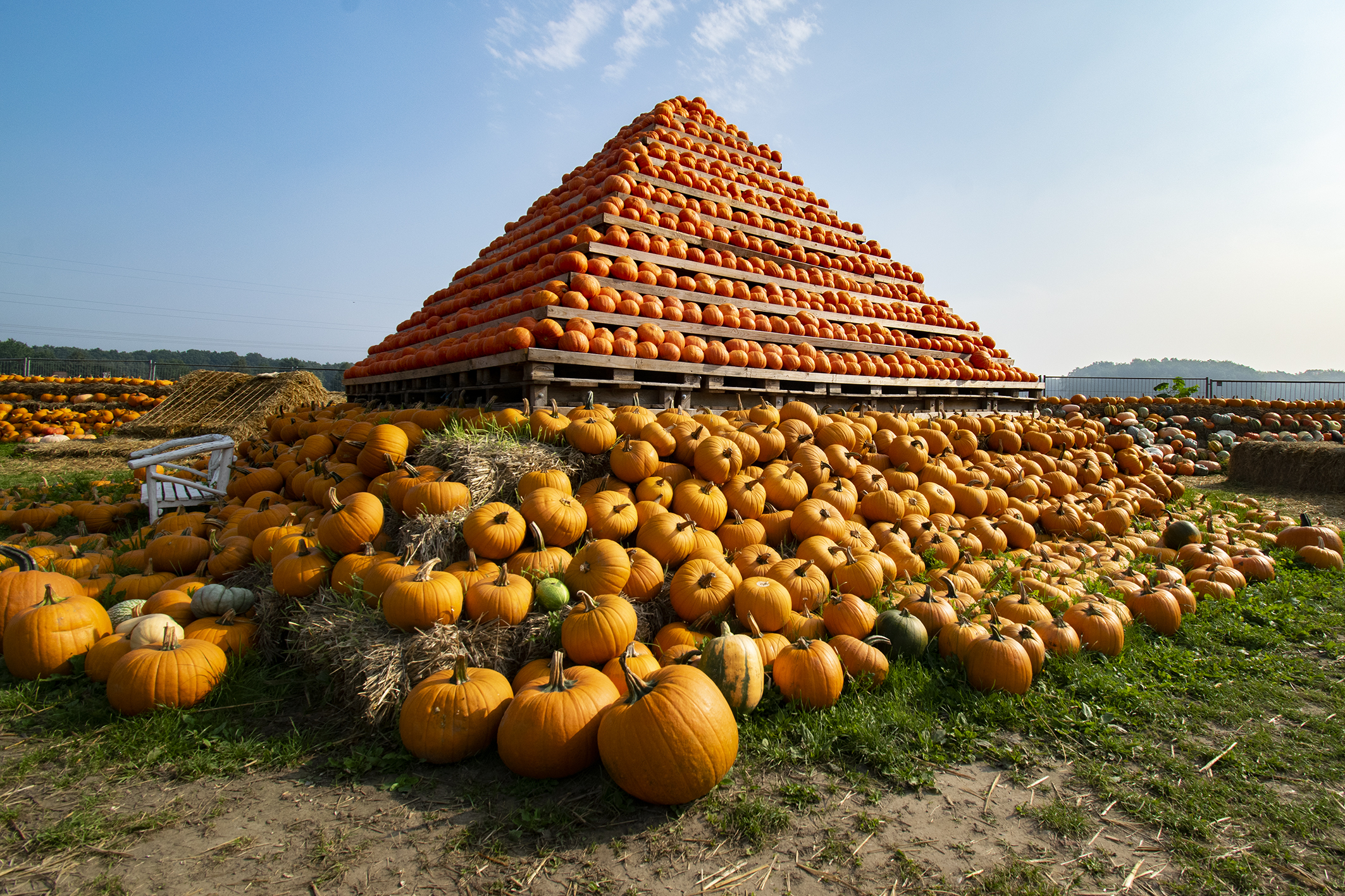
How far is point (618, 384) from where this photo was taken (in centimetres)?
629

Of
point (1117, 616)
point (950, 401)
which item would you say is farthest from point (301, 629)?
point (950, 401)

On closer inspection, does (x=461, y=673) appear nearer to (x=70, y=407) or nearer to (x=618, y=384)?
(x=618, y=384)

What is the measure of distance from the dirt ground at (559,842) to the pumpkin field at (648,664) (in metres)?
0.01

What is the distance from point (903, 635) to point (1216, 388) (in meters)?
33.5

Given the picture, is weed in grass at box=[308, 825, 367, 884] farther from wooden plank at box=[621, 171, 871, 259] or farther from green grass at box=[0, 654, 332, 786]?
wooden plank at box=[621, 171, 871, 259]

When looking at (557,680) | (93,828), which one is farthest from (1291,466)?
(93,828)

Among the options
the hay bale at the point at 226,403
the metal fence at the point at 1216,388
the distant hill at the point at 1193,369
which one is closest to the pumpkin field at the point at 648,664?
the hay bale at the point at 226,403

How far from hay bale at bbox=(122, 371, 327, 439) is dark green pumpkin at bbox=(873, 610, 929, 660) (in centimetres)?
1424

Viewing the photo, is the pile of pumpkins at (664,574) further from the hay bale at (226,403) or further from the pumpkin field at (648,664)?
the hay bale at (226,403)

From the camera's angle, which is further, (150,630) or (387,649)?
(150,630)

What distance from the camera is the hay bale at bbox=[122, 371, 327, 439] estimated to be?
14821mm

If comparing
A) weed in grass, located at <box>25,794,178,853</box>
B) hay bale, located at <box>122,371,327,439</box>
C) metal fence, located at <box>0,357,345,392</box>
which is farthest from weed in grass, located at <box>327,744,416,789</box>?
metal fence, located at <box>0,357,345,392</box>

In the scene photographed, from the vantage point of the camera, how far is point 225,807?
8.13 ft

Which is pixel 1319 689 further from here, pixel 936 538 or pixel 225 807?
pixel 225 807
